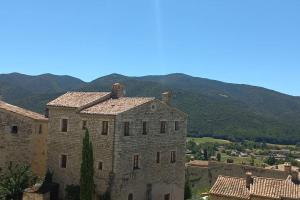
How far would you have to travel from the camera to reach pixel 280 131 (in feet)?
581

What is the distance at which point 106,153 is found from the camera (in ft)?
118

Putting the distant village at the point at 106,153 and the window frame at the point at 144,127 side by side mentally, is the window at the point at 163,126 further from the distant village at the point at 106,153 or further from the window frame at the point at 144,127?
the window frame at the point at 144,127

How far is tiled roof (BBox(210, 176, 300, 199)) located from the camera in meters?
34.5

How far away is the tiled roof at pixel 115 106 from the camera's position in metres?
36.1

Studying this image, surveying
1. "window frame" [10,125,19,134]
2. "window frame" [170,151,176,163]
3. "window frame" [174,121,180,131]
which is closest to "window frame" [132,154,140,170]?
"window frame" [170,151,176,163]

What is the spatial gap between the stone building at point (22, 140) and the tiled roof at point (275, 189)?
16.7m

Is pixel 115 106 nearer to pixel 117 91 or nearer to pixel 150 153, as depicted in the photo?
pixel 117 91

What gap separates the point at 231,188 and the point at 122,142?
849 centimetres

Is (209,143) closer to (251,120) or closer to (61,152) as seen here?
(251,120)

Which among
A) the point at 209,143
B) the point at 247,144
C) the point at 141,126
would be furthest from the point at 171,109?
the point at 247,144

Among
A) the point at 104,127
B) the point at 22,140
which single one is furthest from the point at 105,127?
the point at 22,140

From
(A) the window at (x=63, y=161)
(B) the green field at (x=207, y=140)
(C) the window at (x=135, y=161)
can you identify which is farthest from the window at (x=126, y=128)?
(B) the green field at (x=207, y=140)

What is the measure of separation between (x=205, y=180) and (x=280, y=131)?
11708cm

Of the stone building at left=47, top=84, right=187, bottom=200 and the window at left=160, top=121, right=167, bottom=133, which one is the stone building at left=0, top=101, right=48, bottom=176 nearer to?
the stone building at left=47, top=84, right=187, bottom=200
